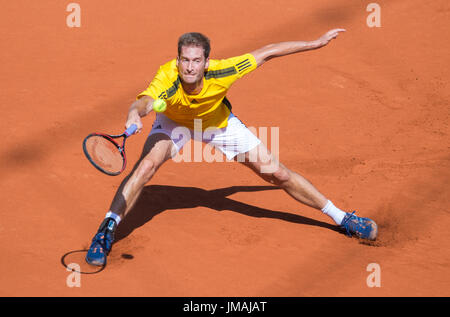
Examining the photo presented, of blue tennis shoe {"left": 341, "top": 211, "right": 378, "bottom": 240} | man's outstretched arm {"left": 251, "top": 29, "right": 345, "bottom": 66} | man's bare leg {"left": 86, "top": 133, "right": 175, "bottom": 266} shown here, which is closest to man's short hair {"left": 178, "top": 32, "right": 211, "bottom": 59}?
man's outstretched arm {"left": 251, "top": 29, "right": 345, "bottom": 66}

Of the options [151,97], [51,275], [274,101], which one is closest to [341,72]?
[274,101]

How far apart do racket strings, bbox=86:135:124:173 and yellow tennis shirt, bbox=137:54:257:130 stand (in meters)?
0.57

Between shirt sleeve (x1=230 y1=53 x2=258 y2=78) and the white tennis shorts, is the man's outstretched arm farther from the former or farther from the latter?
the white tennis shorts

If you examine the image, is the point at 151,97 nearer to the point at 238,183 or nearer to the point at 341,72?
the point at 238,183

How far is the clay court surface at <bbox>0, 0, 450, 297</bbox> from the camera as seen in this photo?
556 cm

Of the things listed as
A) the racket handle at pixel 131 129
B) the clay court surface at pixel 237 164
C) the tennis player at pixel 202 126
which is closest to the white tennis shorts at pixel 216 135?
the tennis player at pixel 202 126

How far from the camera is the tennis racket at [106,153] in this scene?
5.30 metres

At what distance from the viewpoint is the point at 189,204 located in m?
6.69

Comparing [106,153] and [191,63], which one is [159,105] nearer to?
[191,63]

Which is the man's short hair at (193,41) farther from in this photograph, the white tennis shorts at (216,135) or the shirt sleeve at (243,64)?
the white tennis shorts at (216,135)

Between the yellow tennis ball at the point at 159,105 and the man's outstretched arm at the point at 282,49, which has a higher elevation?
the man's outstretched arm at the point at 282,49

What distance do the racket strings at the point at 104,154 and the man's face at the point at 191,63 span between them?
0.81m

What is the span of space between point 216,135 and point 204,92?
473 millimetres
